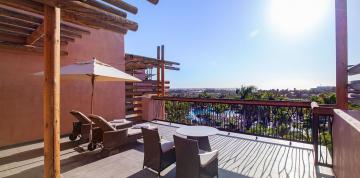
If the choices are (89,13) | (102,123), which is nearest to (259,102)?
(102,123)

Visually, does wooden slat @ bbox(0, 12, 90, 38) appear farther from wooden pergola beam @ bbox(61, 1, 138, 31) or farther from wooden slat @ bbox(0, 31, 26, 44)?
wooden pergola beam @ bbox(61, 1, 138, 31)

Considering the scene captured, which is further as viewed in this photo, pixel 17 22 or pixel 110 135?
pixel 110 135

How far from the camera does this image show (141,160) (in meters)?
3.85

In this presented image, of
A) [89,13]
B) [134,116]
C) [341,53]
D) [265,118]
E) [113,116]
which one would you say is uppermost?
[89,13]

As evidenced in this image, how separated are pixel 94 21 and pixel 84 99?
13.7ft

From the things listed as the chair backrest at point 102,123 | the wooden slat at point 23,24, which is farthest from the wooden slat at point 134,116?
the wooden slat at point 23,24

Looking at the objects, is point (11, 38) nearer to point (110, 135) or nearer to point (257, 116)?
point (110, 135)

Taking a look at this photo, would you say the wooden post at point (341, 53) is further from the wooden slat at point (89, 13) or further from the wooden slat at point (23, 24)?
the wooden slat at point (23, 24)

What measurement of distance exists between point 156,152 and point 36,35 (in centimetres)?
396

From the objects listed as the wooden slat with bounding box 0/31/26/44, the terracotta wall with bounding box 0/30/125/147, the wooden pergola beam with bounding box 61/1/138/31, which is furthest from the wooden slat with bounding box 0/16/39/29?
the wooden pergola beam with bounding box 61/1/138/31

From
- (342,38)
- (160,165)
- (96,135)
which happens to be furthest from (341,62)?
(96,135)

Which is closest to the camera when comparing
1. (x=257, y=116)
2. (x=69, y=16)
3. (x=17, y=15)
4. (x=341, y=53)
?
(x=69, y=16)

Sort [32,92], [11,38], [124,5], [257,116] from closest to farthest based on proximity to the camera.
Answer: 1. [124,5]
2. [11,38]
3. [32,92]
4. [257,116]

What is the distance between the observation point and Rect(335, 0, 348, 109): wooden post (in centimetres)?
362
